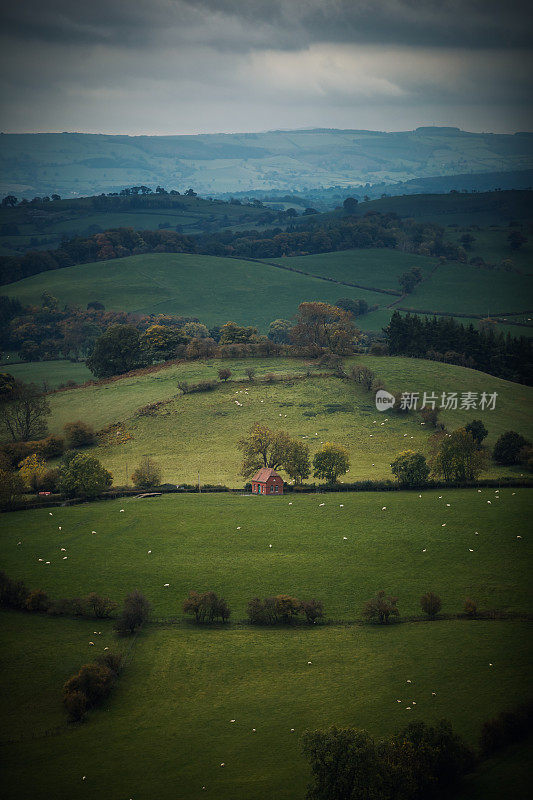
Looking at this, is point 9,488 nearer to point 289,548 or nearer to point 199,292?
point 289,548

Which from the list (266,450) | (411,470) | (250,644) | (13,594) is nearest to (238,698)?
(250,644)

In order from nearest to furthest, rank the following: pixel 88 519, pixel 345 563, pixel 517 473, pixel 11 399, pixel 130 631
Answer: pixel 130 631, pixel 345 563, pixel 88 519, pixel 517 473, pixel 11 399

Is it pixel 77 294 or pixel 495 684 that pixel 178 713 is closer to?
pixel 495 684

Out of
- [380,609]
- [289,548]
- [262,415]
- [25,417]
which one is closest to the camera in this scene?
[380,609]

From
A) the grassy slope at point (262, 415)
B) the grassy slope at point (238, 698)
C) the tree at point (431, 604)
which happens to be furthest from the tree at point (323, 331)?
the grassy slope at point (238, 698)

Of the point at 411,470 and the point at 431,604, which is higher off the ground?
the point at 411,470

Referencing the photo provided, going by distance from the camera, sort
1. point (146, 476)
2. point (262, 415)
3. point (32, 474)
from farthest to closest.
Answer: point (262, 415) → point (32, 474) → point (146, 476)

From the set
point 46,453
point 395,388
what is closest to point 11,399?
point 46,453
